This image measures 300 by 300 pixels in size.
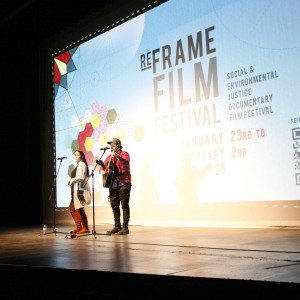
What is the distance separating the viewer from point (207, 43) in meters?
6.64

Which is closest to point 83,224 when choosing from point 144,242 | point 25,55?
point 144,242

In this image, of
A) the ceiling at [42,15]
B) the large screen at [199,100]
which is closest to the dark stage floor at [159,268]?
the large screen at [199,100]

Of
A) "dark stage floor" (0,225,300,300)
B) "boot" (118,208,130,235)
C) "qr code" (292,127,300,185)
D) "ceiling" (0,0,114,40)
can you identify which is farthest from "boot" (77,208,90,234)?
"ceiling" (0,0,114,40)

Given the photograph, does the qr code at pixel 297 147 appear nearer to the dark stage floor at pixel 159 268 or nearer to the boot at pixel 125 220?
the dark stage floor at pixel 159 268

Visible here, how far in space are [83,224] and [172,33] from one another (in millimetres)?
3220

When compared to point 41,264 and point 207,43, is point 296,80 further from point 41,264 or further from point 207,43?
point 41,264

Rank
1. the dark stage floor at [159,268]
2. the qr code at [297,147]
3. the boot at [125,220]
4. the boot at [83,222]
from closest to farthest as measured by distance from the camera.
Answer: the dark stage floor at [159,268] < the qr code at [297,147] < the boot at [125,220] < the boot at [83,222]

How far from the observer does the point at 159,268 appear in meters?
3.25

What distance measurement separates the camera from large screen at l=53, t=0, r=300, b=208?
5770 millimetres

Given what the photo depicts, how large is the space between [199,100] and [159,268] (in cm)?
384

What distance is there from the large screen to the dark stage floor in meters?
1.22

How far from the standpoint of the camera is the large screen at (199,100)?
18.9 feet

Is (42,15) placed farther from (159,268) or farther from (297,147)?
(159,268)

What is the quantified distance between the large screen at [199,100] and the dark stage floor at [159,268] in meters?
1.22
